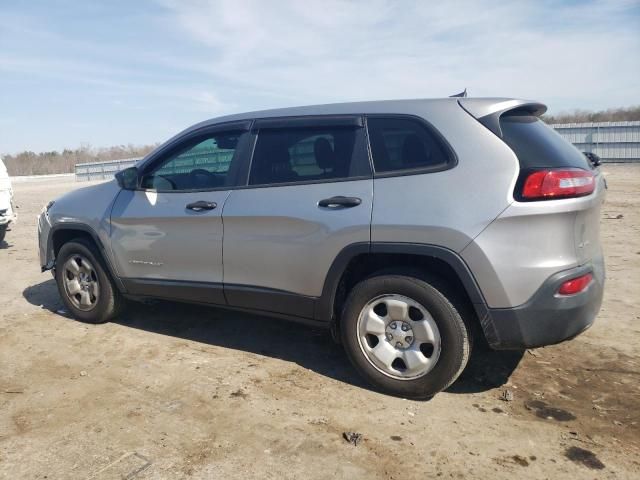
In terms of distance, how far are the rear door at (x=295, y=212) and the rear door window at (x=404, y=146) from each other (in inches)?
3.4

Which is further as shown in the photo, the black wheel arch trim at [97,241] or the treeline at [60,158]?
the treeline at [60,158]

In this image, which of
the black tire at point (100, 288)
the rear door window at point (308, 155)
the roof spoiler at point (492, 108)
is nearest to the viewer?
the roof spoiler at point (492, 108)

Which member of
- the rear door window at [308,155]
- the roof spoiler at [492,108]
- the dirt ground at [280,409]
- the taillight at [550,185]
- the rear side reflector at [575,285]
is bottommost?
the dirt ground at [280,409]

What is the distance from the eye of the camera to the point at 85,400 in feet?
11.6

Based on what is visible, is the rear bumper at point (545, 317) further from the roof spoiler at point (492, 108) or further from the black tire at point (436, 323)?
the roof spoiler at point (492, 108)

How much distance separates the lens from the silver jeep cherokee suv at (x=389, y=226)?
9.87 feet

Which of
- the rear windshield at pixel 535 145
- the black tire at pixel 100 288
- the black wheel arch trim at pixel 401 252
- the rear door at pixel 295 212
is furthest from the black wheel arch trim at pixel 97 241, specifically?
the rear windshield at pixel 535 145

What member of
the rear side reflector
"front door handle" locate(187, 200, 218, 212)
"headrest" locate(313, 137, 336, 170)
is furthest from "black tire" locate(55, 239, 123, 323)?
the rear side reflector

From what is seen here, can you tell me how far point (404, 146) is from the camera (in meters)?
3.39

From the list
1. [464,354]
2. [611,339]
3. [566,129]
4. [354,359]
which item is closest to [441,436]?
[464,354]

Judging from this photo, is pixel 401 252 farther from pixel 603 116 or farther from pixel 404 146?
pixel 603 116

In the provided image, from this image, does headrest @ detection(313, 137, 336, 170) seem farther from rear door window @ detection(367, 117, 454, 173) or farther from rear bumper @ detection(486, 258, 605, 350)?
rear bumper @ detection(486, 258, 605, 350)

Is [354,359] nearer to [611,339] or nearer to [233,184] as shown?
[233,184]

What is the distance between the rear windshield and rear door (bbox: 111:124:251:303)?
1.86m
